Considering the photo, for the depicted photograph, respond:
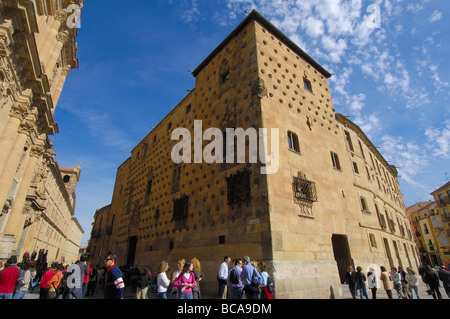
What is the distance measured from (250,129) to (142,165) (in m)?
13.6

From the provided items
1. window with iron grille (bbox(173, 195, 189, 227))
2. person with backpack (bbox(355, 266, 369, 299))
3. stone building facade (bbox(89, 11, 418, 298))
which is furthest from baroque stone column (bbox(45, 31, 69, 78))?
→ person with backpack (bbox(355, 266, 369, 299))

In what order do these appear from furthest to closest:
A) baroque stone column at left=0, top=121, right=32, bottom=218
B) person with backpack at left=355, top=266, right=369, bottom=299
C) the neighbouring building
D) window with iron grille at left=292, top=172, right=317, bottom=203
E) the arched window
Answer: the neighbouring building, baroque stone column at left=0, top=121, right=32, bottom=218, the arched window, window with iron grille at left=292, top=172, right=317, bottom=203, person with backpack at left=355, top=266, right=369, bottom=299

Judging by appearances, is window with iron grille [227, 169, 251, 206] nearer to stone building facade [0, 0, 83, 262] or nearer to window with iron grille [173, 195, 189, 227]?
window with iron grille [173, 195, 189, 227]

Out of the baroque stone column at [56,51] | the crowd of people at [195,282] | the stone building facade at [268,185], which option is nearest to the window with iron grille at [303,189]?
the stone building facade at [268,185]

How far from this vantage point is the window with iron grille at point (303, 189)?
8.73 meters

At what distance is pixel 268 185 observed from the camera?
7891 millimetres

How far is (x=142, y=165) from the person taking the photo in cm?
2008

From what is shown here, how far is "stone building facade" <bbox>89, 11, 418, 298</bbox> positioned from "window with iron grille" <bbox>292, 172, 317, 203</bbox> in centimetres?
5

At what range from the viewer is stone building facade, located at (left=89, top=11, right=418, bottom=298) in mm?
7941

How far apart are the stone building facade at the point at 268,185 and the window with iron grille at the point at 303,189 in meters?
0.05

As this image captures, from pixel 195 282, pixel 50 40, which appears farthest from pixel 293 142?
pixel 50 40

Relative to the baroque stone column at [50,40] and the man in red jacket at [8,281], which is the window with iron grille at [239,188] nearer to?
the man in red jacket at [8,281]

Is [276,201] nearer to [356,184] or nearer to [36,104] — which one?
[356,184]

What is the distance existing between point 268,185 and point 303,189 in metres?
1.98
